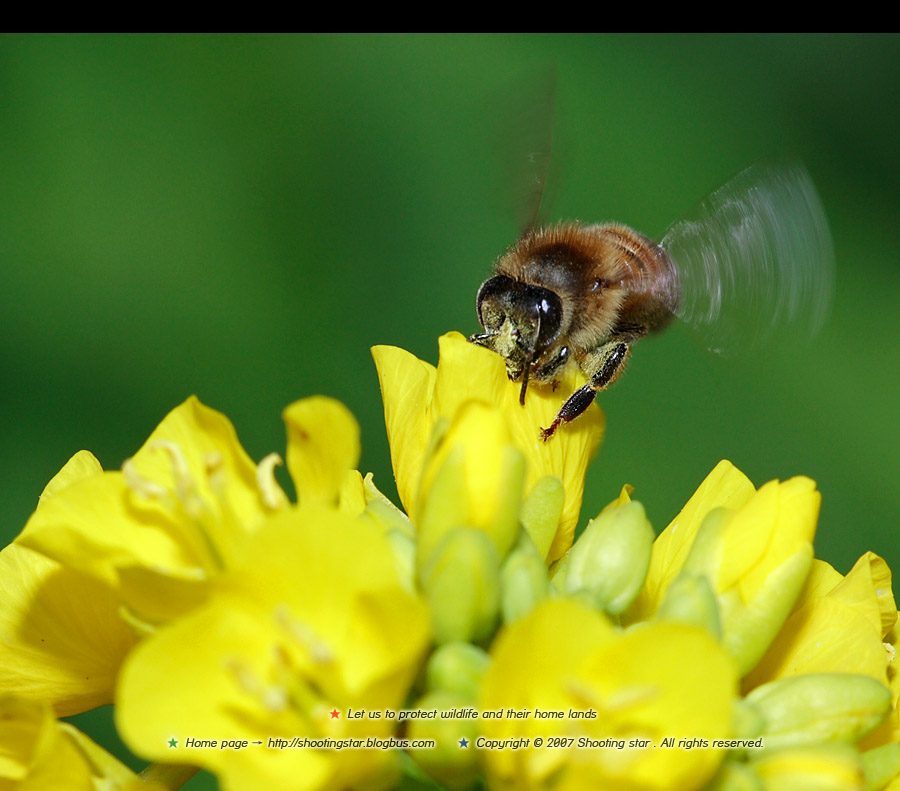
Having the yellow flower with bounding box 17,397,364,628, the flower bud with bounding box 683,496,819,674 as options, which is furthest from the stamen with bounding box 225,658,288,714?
the flower bud with bounding box 683,496,819,674

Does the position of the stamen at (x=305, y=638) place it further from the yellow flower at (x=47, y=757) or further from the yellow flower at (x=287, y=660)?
the yellow flower at (x=47, y=757)

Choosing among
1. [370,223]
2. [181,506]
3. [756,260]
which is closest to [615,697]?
[181,506]

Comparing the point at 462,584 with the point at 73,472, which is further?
the point at 73,472

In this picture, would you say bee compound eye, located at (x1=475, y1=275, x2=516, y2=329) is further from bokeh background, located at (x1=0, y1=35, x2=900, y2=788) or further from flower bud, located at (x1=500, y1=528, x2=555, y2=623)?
bokeh background, located at (x1=0, y1=35, x2=900, y2=788)

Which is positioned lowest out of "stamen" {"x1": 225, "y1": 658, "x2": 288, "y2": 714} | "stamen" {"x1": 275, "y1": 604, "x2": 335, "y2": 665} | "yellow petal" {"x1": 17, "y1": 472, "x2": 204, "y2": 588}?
"stamen" {"x1": 225, "y1": 658, "x2": 288, "y2": 714}

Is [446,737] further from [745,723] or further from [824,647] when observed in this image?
[824,647]
